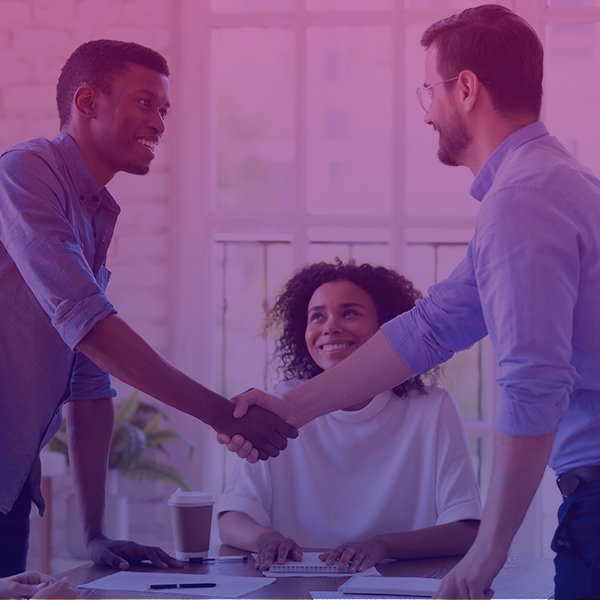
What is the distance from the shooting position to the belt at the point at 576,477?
3.86 ft

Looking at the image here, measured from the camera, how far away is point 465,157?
1.46m

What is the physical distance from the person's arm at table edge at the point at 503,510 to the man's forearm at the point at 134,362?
80cm

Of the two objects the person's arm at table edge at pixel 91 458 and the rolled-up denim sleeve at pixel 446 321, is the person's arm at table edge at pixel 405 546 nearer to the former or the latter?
the rolled-up denim sleeve at pixel 446 321

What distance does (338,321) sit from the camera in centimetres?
246

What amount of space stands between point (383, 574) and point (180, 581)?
39 cm

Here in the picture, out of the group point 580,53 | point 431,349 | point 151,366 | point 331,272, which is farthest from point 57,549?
point 580,53

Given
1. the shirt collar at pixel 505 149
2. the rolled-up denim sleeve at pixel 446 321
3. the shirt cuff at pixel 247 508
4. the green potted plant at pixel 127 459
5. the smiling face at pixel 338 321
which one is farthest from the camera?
the green potted plant at pixel 127 459

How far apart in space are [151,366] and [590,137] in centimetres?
244

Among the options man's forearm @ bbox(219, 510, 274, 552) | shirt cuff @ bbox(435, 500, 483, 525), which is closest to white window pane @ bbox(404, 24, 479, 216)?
shirt cuff @ bbox(435, 500, 483, 525)

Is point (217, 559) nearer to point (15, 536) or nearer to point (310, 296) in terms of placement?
point (15, 536)

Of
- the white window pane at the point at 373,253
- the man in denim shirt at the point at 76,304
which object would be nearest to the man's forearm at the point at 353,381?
the man in denim shirt at the point at 76,304

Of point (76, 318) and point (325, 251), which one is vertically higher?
point (325, 251)

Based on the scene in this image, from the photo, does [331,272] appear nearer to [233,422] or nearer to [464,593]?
[233,422]

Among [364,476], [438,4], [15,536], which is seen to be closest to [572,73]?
[438,4]
